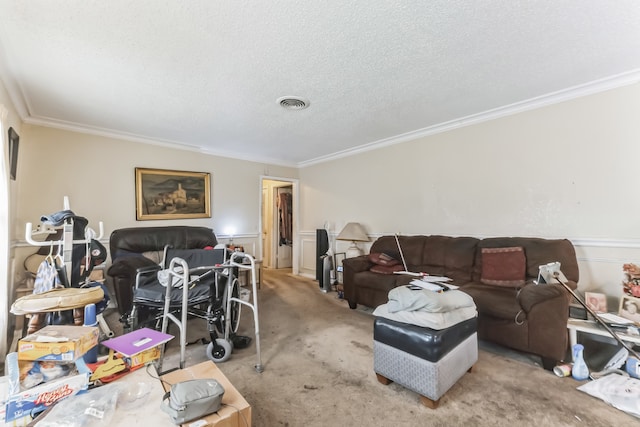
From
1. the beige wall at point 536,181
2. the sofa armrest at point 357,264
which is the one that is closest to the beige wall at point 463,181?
the beige wall at point 536,181

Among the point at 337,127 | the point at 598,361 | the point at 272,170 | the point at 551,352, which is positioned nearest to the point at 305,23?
the point at 337,127

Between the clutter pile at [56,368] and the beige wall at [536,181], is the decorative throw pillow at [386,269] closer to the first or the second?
the beige wall at [536,181]

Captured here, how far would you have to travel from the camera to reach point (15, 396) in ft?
3.77

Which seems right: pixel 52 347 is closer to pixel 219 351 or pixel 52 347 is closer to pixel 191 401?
pixel 191 401

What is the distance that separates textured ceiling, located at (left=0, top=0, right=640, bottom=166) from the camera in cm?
168

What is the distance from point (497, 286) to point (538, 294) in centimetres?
60

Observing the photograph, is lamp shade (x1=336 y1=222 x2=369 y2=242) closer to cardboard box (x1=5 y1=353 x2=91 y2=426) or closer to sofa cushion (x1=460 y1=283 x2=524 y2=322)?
sofa cushion (x1=460 y1=283 x2=524 y2=322)

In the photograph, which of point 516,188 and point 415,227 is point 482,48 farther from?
point 415,227

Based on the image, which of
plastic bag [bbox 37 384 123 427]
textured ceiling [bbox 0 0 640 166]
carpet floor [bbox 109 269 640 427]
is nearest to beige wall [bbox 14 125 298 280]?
textured ceiling [bbox 0 0 640 166]

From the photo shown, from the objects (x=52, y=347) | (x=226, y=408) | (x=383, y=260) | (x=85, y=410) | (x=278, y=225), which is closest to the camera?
(x=85, y=410)

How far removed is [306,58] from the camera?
2.15 metres

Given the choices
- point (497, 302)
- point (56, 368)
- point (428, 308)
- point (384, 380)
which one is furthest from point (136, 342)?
point (497, 302)

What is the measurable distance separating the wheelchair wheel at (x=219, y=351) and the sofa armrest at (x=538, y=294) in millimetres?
2484

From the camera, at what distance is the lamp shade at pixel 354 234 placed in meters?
4.33
